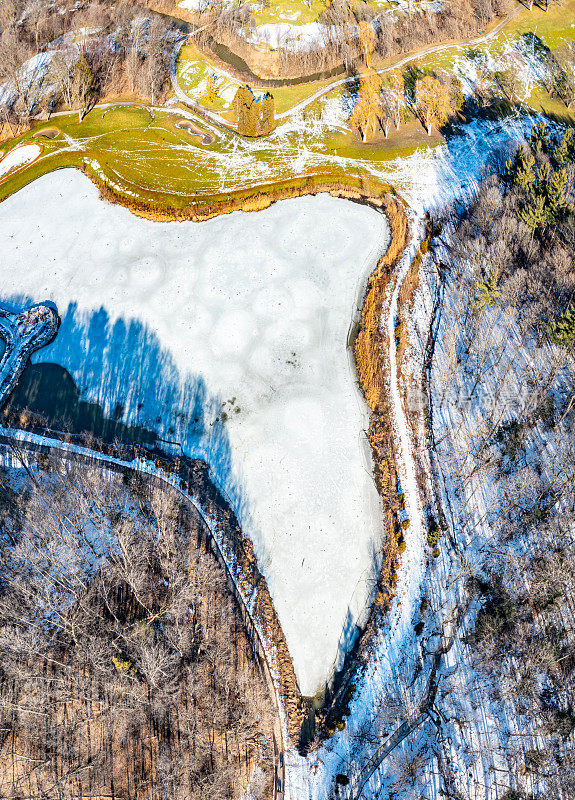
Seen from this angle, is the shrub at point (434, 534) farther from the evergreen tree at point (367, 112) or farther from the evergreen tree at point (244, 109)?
the evergreen tree at point (244, 109)

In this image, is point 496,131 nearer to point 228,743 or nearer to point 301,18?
point 301,18

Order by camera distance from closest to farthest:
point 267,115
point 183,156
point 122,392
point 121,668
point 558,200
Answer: point 121,668 < point 122,392 < point 558,200 < point 183,156 < point 267,115

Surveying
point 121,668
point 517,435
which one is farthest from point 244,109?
point 121,668

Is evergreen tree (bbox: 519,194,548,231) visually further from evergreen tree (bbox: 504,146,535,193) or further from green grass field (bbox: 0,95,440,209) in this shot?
green grass field (bbox: 0,95,440,209)

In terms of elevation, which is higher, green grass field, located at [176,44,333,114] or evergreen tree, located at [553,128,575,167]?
green grass field, located at [176,44,333,114]

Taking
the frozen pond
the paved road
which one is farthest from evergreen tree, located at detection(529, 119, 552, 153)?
the paved road

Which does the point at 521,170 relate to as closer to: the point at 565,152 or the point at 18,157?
the point at 565,152
